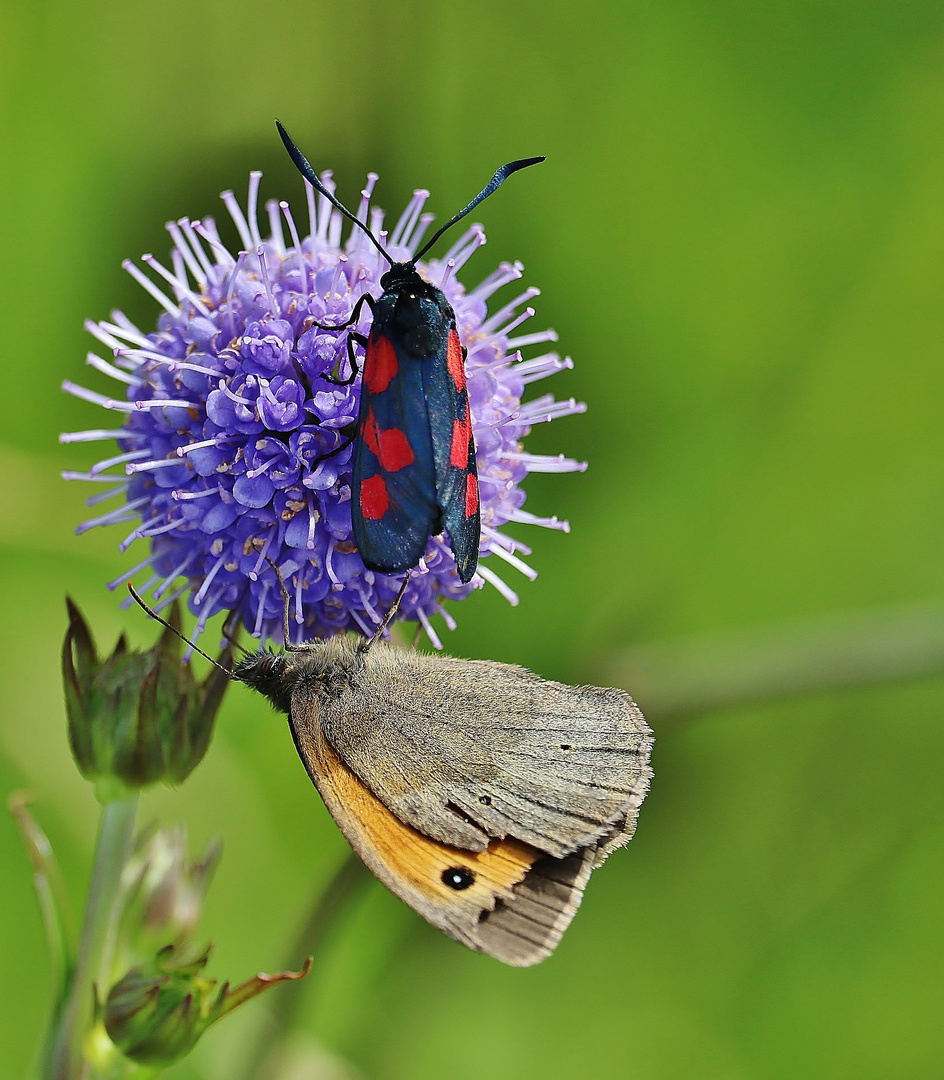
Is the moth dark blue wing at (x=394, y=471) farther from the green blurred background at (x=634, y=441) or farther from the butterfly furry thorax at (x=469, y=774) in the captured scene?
the green blurred background at (x=634, y=441)

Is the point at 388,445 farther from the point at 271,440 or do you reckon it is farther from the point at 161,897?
the point at 161,897

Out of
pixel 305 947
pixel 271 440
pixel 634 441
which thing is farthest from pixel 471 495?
pixel 634 441

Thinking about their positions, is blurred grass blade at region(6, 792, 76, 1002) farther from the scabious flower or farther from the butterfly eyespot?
the butterfly eyespot

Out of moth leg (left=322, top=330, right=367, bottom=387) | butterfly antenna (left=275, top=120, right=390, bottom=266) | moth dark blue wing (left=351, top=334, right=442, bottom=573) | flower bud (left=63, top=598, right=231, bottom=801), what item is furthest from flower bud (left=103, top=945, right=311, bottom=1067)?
butterfly antenna (left=275, top=120, right=390, bottom=266)

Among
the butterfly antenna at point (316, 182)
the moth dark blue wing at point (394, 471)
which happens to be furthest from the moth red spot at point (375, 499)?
the butterfly antenna at point (316, 182)

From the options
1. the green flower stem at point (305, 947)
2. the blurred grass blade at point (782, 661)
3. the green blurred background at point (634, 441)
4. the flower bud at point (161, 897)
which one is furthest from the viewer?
the green blurred background at point (634, 441)

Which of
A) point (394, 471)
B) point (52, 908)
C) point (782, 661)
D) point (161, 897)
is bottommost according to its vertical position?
point (161, 897)
